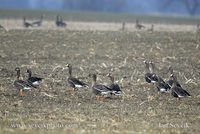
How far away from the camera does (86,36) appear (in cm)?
3950

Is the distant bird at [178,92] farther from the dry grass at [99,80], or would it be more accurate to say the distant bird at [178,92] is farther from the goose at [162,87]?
the goose at [162,87]

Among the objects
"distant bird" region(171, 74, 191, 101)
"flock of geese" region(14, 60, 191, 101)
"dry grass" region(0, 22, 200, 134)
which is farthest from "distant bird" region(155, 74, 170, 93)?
"distant bird" region(171, 74, 191, 101)

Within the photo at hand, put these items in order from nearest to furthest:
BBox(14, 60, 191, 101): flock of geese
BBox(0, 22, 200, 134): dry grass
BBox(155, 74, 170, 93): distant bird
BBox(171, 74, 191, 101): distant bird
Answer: BBox(0, 22, 200, 134): dry grass
BBox(171, 74, 191, 101): distant bird
BBox(14, 60, 191, 101): flock of geese
BBox(155, 74, 170, 93): distant bird

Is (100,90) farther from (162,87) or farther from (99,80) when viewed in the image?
(99,80)

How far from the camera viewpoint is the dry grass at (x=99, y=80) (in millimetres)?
15961

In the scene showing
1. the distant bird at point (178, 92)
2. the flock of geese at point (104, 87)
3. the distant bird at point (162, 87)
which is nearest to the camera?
the distant bird at point (178, 92)

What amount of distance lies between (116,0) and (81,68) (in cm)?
15879

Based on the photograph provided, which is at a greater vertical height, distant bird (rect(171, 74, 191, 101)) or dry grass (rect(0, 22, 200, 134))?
distant bird (rect(171, 74, 191, 101))

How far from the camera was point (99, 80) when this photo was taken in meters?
23.9

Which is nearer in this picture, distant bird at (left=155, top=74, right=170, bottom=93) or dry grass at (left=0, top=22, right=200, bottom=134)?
dry grass at (left=0, top=22, right=200, bottom=134)

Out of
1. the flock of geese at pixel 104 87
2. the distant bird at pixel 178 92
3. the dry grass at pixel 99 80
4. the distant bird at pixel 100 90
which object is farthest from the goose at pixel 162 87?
the distant bird at pixel 100 90

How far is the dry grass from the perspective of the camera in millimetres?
15961

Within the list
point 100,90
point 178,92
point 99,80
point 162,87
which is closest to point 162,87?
point 162,87

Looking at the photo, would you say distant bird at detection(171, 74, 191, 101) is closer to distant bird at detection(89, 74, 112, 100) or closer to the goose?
the goose
